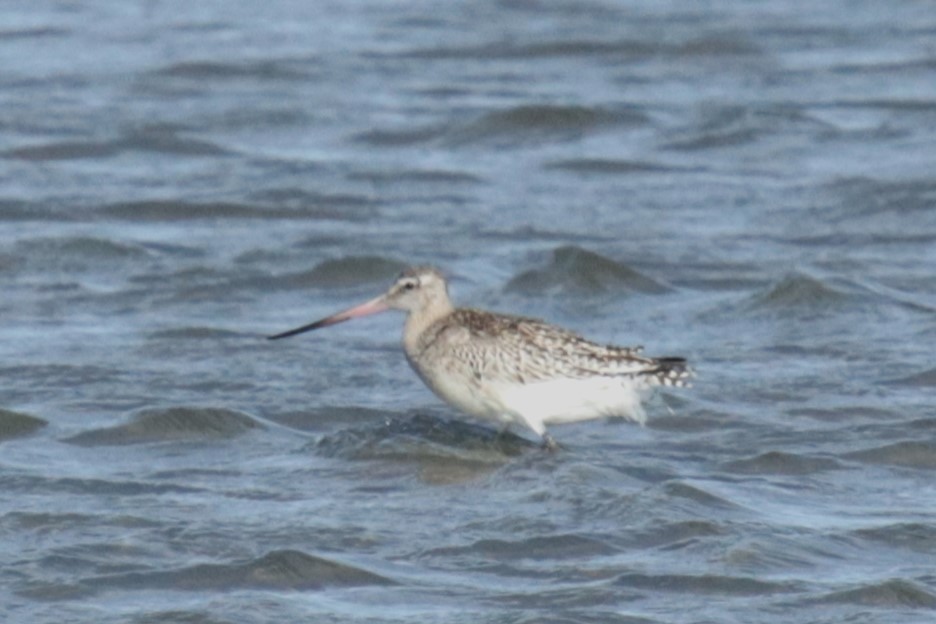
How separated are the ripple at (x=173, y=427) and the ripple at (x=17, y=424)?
0.23m

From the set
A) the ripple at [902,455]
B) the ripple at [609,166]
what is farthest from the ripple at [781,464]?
the ripple at [609,166]

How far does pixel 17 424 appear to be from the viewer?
10438 mm

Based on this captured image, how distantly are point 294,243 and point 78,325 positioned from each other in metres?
2.38

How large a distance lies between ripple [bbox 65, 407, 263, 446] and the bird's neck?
77 centimetres

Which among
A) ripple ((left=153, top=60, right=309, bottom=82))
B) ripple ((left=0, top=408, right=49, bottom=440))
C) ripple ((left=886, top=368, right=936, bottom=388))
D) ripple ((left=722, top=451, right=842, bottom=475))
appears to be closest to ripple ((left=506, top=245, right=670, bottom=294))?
ripple ((left=886, top=368, right=936, bottom=388))

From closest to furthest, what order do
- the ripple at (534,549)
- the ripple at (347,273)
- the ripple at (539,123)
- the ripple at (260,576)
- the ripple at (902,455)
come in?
the ripple at (260,576) → the ripple at (534,549) → the ripple at (902,455) → the ripple at (347,273) → the ripple at (539,123)

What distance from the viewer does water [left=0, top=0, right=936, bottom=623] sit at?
854 cm

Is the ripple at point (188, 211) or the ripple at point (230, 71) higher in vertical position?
the ripple at point (230, 71)

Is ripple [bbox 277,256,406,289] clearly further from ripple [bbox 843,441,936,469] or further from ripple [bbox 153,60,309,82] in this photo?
ripple [bbox 153,60,309,82]

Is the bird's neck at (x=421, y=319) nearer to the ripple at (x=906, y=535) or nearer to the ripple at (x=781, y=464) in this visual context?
the ripple at (x=781, y=464)

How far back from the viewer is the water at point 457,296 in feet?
28.0

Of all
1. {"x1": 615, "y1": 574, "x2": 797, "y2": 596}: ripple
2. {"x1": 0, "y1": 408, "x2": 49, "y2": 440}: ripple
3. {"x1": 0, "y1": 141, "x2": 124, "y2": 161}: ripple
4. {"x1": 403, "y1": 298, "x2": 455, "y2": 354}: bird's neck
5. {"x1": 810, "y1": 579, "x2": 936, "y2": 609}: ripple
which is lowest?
{"x1": 810, "y1": 579, "x2": 936, "y2": 609}: ripple

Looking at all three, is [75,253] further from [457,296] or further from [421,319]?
[421,319]

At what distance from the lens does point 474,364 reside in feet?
33.6
